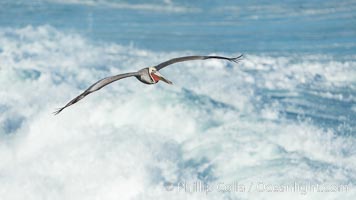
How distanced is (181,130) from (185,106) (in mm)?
1454

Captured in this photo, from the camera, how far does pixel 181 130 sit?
17.9 metres

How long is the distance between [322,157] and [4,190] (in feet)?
18.1

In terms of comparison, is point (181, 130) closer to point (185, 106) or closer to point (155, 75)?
point (185, 106)

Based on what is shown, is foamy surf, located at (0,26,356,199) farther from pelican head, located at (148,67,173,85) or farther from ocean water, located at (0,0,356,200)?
pelican head, located at (148,67,173,85)

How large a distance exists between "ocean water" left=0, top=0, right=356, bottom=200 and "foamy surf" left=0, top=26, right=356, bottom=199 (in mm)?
35

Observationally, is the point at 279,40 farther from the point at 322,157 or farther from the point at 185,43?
the point at 322,157

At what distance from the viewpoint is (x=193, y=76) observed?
2253 centimetres

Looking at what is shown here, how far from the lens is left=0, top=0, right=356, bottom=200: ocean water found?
50.2 ft

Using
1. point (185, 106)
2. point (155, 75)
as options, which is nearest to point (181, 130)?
point (185, 106)

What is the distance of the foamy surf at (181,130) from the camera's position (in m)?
15.1

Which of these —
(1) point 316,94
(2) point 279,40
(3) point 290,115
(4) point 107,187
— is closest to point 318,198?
(4) point 107,187

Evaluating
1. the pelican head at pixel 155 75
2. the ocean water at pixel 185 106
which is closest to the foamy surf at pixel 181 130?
the ocean water at pixel 185 106

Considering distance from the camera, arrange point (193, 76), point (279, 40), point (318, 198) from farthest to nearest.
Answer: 1. point (279, 40)
2. point (193, 76)
3. point (318, 198)

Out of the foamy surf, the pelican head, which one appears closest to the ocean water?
the foamy surf
